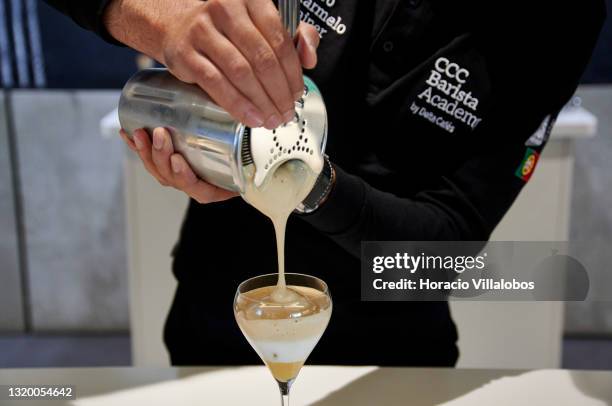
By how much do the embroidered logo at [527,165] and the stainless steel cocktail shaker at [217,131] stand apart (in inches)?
16.4

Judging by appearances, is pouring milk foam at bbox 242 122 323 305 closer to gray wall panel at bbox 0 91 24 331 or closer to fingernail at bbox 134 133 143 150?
fingernail at bbox 134 133 143 150

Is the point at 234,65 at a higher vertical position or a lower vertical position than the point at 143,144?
higher

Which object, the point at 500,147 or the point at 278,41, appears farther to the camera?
the point at 500,147

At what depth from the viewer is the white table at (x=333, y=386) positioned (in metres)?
0.99

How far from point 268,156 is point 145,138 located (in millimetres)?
174

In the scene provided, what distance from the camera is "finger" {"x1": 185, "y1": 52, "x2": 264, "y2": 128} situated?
76 cm

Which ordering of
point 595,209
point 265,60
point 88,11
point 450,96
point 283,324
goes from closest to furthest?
1. point 265,60
2. point 283,324
3. point 88,11
4. point 450,96
5. point 595,209

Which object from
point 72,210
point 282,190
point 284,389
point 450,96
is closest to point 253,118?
point 282,190

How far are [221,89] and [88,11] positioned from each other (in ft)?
1.05

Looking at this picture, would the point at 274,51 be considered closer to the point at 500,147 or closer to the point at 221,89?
the point at 221,89

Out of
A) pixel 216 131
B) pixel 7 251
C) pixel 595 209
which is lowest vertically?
pixel 7 251

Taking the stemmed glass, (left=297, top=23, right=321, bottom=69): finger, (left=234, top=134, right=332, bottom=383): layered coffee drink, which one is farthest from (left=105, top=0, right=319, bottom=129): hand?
the stemmed glass

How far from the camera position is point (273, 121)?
78 centimetres

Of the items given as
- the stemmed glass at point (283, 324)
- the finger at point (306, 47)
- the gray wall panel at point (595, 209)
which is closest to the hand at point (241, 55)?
the finger at point (306, 47)
